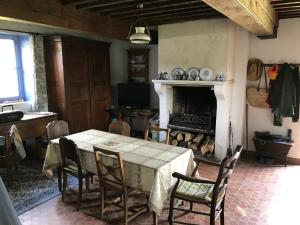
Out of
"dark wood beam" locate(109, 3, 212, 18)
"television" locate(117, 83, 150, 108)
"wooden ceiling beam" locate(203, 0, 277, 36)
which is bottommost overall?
"television" locate(117, 83, 150, 108)

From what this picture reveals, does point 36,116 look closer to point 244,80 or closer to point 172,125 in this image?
point 172,125

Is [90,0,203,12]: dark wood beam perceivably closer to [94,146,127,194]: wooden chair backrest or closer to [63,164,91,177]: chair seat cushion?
[94,146,127,194]: wooden chair backrest

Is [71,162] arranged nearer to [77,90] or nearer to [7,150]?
[7,150]

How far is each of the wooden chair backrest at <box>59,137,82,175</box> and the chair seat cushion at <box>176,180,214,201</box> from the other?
1133 millimetres

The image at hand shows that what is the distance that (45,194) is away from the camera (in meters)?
3.12

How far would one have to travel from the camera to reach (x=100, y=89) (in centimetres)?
547

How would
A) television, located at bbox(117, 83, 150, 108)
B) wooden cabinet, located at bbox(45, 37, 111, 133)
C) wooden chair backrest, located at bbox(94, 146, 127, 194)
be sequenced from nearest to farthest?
wooden chair backrest, located at bbox(94, 146, 127, 194) → wooden cabinet, located at bbox(45, 37, 111, 133) → television, located at bbox(117, 83, 150, 108)

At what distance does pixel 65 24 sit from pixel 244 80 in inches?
119

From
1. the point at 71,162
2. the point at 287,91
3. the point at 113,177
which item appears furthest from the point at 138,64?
the point at 113,177

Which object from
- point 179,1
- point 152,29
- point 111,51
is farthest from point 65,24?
point 111,51

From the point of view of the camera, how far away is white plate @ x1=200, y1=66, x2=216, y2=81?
4.04 m

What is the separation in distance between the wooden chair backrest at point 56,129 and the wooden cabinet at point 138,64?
2614 millimetres

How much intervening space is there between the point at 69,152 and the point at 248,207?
2.17 metres

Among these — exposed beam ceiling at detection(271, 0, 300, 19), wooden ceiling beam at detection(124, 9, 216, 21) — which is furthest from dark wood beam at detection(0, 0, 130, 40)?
exposed beam ceiling at detection(271, 0, 300, 19)
